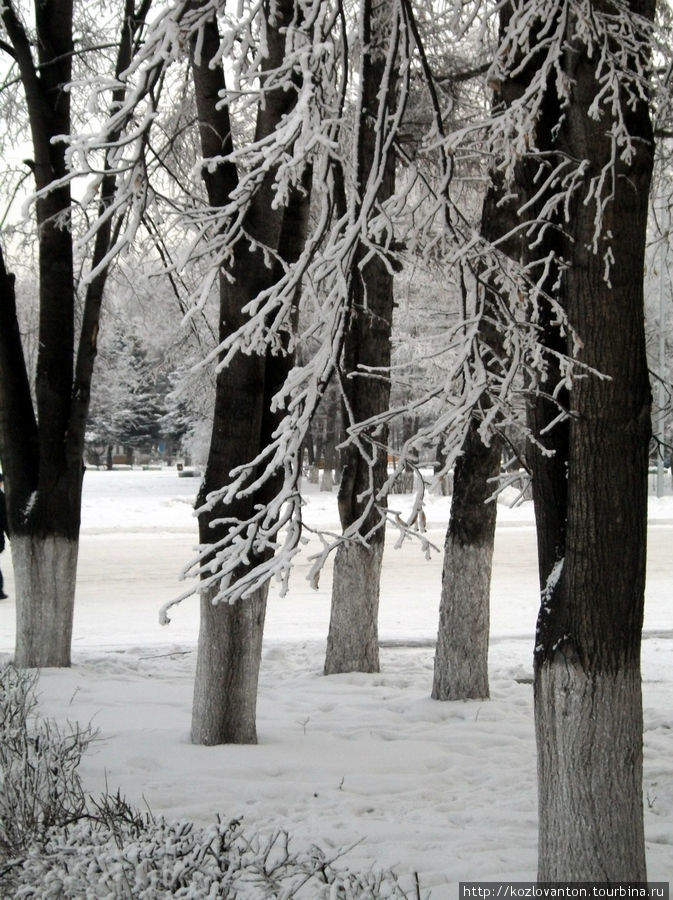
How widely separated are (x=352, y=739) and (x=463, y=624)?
4.88ft

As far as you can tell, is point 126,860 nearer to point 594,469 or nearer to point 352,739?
point 594,469

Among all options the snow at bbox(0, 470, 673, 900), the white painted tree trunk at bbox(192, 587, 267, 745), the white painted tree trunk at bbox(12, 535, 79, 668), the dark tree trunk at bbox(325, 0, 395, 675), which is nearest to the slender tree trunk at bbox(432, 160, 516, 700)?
the snow at bbox(0, 470, 673, 900)

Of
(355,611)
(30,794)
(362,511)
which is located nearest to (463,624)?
(355,611)

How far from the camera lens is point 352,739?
249 inches

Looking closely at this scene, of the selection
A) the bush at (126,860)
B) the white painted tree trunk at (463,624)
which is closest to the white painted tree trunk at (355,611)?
the white painted tree trunk at (463,624)

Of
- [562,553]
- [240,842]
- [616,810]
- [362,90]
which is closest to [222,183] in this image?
[362,90]

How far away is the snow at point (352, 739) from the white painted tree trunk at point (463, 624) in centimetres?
19

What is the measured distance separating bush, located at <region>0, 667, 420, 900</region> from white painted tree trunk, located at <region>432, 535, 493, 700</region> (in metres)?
3.61

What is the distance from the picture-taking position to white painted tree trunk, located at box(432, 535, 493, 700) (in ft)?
24.0

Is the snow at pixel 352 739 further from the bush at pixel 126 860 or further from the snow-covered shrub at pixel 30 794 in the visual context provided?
the bush at pixel 126 860

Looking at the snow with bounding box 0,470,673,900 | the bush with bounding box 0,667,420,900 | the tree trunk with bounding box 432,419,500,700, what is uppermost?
the tree trunk with bounding box 432,419,500,700

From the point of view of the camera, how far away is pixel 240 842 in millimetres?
4039

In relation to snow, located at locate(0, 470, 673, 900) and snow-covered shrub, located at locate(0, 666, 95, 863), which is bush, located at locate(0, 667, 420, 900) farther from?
snow, located at locate(0, 470, 673, 900)

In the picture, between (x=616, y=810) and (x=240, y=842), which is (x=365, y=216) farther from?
(x=240, y=842)
